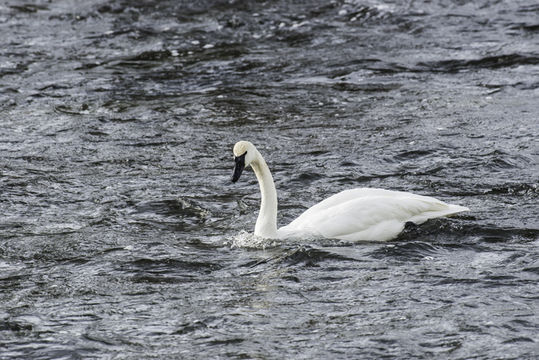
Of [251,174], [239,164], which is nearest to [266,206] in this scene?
[239,164]

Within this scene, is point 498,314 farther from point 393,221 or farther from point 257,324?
point 393,221

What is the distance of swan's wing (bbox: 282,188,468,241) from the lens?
31.5 feet

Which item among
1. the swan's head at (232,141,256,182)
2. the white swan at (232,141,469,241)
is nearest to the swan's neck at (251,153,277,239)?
the white swan at (232,141,469,241)

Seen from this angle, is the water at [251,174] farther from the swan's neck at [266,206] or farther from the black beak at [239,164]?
the black beak at [239,164]

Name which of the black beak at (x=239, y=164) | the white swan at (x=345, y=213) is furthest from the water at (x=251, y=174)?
the black beak at (x=239, y=164)

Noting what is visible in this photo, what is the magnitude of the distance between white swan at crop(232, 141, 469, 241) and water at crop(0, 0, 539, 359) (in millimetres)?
177

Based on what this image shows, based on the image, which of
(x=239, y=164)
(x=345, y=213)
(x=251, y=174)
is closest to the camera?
(x=239, y=164)

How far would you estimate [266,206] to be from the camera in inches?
382

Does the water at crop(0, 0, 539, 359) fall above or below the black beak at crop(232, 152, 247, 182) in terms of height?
below

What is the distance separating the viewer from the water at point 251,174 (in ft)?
25.1

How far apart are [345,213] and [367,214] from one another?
0.20 m

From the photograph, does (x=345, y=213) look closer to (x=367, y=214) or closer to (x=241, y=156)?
(x=367, y=214)

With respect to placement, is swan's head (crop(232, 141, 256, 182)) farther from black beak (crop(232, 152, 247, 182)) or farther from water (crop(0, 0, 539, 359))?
water (crop(0, 0, 539, 359))

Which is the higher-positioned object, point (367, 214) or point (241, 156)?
point (241, 156)
